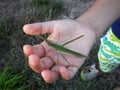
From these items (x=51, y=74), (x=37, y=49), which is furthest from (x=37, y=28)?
(x=51, y=74)

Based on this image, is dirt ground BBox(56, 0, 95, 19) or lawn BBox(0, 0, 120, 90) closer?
lawn BBox(0, 0, 120, 90)

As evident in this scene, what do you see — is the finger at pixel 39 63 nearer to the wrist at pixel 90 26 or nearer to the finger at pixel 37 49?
the finger at pixel 37 49

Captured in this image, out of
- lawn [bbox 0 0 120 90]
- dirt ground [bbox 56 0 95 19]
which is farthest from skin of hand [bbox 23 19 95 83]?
dirt ground [bbox 56 0 95 19]

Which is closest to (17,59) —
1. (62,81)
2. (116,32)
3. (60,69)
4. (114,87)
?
(62,81)

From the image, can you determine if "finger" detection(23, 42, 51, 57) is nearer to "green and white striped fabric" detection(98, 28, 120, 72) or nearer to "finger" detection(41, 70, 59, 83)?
"finger" detection(41, 70, 59, 83)

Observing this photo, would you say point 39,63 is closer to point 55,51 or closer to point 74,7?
point 55,51

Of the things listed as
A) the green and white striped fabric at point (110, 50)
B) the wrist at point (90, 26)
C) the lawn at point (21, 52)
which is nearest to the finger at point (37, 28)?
the wrist at point (90, 26)
